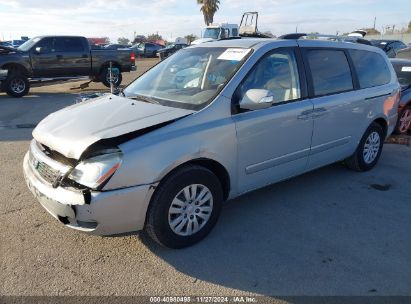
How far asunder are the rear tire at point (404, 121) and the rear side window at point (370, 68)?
2.14 meters

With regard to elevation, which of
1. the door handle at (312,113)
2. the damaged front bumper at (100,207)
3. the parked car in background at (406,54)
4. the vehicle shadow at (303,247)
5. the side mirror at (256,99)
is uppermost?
the parked car in background at (406,54)

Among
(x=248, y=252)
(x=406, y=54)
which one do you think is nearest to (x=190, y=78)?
(x=248, y=252)

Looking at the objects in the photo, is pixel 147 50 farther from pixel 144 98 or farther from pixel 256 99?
pixel 256 99

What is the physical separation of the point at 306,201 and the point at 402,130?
4.18m

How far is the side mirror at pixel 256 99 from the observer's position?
137 inches

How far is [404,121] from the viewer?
734 centimetres

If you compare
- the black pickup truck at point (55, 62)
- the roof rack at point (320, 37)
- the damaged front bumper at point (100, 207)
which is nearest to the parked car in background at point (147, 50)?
the black pickup truck at point (55, 62)

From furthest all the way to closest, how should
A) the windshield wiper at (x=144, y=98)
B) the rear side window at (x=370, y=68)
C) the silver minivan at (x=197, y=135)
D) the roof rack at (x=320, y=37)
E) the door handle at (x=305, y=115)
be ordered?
1. the rear side window at (x=370, y=68)
2. the roof rack at (x=320, y=37)
3. the door handle at (x=305, y=115)
4. the windshield wiper at (x=144, y=98)
5. the silver minivan at (x=197, y=135)

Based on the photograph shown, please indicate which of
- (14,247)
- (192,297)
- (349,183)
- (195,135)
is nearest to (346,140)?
(349,183)

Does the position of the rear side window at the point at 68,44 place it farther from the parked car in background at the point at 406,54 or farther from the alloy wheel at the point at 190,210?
the alloy wheel at the point at 190,210

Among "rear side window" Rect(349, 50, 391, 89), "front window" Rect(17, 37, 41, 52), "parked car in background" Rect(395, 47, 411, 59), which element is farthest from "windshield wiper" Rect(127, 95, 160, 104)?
"front window" Rect(17, 37, 41, 52)

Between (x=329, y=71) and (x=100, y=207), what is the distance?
3084mm

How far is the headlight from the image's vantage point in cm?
282

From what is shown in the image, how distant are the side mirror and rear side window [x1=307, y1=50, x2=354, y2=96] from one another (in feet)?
3.31
